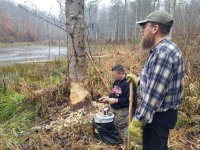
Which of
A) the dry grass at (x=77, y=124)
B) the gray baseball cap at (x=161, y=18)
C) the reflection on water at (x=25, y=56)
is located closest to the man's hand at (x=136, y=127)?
the gray baseball cap at (x=161, y=18)

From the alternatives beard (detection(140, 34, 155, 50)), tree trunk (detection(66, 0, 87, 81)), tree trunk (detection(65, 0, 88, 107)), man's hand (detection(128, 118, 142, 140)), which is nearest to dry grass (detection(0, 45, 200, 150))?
tree trunk (detection(65, 0, 88, 107))

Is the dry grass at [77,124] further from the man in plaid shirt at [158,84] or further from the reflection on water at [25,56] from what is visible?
the reflection on water at [25,56]

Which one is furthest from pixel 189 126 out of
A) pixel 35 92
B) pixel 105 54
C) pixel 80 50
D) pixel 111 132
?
pixel 105 54

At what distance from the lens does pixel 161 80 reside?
2400mm

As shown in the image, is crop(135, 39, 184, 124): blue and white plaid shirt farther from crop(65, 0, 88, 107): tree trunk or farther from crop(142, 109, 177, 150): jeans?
crop(65, 0, 88, 107): tree trunk

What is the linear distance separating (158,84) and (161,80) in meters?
0.04

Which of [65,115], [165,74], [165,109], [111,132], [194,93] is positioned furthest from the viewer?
[194,93]

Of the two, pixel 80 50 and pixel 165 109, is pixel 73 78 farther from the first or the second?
pixel 165 109

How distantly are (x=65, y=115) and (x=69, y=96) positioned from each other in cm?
64

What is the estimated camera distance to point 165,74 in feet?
7.84

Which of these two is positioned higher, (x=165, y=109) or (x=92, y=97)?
(x=165, y=109)

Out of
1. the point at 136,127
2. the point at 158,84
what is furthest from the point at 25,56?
the point at 158,84

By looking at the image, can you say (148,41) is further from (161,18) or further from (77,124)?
(77,124)

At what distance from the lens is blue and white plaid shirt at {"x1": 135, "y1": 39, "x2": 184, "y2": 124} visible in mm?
2391
